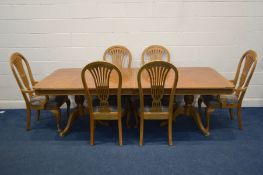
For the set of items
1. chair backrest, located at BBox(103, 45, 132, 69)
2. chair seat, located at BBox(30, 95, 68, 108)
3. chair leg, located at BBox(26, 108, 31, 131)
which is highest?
chair backrest, located at BBox(103, 45, 132, 69)

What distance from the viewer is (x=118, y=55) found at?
3080 millimetres

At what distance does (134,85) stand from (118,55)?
0.89 meters

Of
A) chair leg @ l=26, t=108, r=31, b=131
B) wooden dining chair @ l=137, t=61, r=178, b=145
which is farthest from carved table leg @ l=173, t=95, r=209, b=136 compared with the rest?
chair leg @ l=26, t=108, r=31, b=131

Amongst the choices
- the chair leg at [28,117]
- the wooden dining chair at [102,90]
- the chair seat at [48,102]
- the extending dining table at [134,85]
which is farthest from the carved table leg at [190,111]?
the chair leg at [28,117]

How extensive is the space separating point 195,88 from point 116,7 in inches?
59.2

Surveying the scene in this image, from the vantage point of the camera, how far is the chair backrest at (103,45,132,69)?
120 inches

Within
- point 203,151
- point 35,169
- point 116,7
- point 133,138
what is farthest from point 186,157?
point 116,7

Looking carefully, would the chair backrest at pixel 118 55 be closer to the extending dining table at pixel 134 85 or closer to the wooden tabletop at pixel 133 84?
the extending dining table at pixel 134 85

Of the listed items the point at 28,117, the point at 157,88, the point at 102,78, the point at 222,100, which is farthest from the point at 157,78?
the point at 28,117

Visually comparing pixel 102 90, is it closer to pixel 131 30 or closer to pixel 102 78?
pixel 102 78

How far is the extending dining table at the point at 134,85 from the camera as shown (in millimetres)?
2250

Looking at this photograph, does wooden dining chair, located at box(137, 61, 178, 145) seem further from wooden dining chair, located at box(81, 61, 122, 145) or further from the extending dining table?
wooden dining chair, located at box(81, 61, 122, 145)

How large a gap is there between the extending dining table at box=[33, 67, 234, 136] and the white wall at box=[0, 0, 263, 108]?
1.26 feet

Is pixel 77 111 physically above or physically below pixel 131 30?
below
